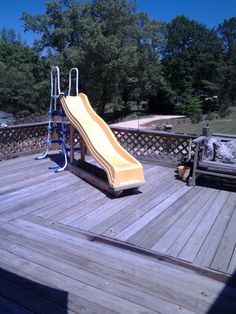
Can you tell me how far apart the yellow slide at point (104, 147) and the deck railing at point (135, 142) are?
113 cm

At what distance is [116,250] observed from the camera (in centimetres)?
301

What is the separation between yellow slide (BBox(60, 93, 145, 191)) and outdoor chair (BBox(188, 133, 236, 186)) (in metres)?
0.98

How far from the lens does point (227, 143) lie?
17.2 ft

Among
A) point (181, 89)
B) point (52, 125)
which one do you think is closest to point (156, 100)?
point (181, 89)

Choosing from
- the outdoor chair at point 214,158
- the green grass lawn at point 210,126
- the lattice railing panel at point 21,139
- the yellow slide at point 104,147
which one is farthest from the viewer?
the green grass lawn at point 210,126

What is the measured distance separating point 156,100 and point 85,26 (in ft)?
46.6

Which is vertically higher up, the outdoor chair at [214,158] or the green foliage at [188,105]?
the green foliage at [188,105]

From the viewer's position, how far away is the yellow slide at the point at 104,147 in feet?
14.8

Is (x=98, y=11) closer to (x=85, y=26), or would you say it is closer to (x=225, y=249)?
(x=85, y=26)

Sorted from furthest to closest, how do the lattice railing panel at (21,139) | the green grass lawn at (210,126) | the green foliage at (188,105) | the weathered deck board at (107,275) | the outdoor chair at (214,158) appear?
the green foliage at (188,105) < the green grass lawn at (210,126) < the lattice railing panel at (21,139) < the outdoor chair at (214,158) < the weathered deck board at (107,275)

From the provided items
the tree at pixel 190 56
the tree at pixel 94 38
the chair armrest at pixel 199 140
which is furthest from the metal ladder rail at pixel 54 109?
the tree at pixel 190 56

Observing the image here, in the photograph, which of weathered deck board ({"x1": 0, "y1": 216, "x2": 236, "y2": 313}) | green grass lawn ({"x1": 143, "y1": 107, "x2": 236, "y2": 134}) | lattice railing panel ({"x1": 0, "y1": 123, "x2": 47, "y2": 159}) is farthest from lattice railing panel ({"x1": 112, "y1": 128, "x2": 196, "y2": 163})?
green grass lawn ({"x1": 143, "y1": 107, "x2": 236, "y2": 134})

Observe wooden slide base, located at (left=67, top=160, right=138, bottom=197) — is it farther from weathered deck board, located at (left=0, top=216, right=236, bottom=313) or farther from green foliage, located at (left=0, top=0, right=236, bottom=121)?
green foliage, located at (left=0, top=0, right=236, bottom=121)

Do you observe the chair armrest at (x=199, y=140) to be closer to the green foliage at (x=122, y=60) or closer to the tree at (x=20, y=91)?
the green foliage at (x=122, y=60)
